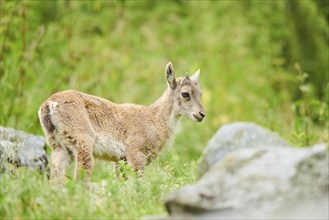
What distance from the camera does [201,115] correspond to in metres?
9.75

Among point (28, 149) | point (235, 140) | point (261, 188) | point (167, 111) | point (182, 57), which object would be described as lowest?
point (261, 188)

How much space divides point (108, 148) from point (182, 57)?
892 cm

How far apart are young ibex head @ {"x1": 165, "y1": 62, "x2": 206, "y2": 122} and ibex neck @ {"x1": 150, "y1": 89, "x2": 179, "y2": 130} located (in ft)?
0.13

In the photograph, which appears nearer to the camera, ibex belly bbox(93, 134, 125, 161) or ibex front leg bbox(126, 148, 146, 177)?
ibex belly bbox(93, 134, 125, 161)

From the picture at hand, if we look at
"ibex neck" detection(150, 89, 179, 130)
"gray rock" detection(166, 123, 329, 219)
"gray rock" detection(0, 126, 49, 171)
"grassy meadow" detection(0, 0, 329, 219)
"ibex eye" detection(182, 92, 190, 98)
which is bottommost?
"gray rock" detection(166, 123, 329, 219)

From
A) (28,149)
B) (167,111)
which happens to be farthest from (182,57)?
(28,149)

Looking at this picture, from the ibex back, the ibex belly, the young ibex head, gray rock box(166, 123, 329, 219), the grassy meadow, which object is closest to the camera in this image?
gray rock box(166, 123, 329, 219)

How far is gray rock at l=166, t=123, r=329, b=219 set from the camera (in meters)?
5.39

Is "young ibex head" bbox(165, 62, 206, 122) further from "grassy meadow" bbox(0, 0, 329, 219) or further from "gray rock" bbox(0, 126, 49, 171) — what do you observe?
"gray rock" bbox(0, 126, 49, 171)

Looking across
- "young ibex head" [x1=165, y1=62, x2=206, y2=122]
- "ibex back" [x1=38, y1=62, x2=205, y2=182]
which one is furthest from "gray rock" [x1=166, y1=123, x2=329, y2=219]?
"young ibex head" [x1=165, y1=62, x2=206, y2=122]

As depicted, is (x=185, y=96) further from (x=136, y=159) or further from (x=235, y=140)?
(x=235, y=140)

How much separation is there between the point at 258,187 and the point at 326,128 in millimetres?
6188

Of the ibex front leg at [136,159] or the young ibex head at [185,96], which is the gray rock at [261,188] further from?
the young ibex head at [185,96]

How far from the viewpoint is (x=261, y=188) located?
17.9 ft
